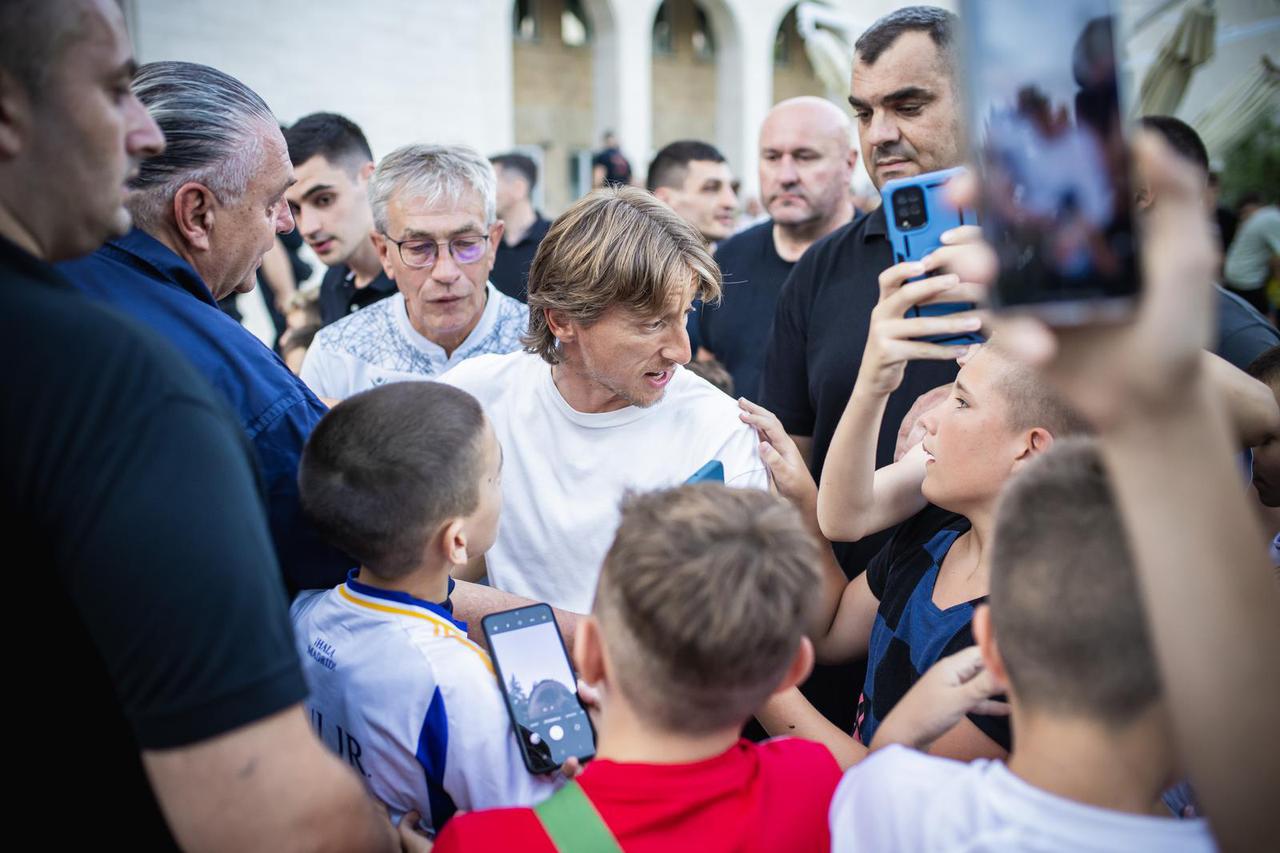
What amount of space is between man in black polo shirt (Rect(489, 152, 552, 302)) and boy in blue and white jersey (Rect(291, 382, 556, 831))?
373cm

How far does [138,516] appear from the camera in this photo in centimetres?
101

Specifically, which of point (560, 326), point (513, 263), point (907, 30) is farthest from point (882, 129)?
point (513, 263)

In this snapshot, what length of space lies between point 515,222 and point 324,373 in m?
3.57

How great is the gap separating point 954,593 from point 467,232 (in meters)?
2.14

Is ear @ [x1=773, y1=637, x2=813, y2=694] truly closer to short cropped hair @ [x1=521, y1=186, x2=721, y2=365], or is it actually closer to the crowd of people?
the crowd of people

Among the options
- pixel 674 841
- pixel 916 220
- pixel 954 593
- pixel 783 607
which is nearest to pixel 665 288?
pixel 916 220

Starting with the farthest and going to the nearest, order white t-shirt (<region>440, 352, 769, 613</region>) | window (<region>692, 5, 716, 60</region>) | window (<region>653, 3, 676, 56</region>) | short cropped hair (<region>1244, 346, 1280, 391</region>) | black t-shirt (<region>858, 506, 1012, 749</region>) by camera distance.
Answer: window (<region>692, 5, 716, 60</region>)
window (<region>653, 3, 676, 56</region>)
short cropped hair (<region>1244, 346, 1280, 391</region>)
white t-shirt (<region>440, 352, 769, 613</region>)
black t-shirt (<region>858, 506, 1012, 749</region>)

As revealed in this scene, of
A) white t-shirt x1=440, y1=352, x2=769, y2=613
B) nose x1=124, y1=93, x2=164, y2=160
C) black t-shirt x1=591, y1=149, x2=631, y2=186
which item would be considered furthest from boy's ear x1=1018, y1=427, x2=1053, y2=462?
black t-shirt x1=591, y1=149, x2=631, y2=186

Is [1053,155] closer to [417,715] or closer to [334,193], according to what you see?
[417,715]

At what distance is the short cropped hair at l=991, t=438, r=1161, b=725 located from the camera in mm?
1094

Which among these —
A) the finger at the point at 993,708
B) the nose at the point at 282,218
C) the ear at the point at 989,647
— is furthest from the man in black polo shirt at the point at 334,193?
the ear at the point at 989,647

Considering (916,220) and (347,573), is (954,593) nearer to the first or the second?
(916,220)

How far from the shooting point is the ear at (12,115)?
1099 millimetres

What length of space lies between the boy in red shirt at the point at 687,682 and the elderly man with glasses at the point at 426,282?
6.84 ft
